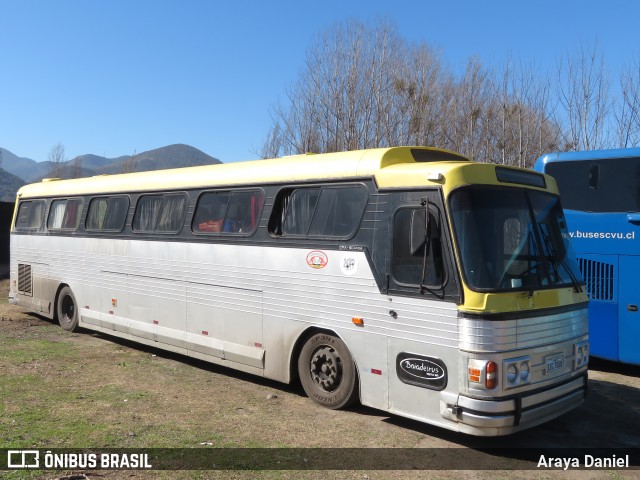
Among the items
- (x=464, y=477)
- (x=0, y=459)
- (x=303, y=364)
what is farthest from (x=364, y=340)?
(x=0, y=459)

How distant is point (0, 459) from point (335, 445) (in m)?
3.18

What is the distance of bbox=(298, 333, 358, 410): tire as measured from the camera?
22.6ft

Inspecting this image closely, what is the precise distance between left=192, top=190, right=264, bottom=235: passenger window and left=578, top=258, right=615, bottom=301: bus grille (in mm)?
5293

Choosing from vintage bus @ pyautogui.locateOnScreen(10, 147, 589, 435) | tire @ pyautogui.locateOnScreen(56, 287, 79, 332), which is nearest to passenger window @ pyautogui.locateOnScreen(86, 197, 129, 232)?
vintage bus @ pyautogui.locateOnScreen(10, 147, 589, 435)

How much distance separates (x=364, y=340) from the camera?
6570 mm

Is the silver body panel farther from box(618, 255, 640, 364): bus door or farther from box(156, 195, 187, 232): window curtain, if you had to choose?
box(618, 255, 640, 364): bus door

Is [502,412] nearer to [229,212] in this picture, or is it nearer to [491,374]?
[491,374]

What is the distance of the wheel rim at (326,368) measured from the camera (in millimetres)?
7020

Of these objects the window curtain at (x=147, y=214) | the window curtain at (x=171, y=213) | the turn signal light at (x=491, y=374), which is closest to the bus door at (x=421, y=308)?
the turn signal light at (x=491, y=374)

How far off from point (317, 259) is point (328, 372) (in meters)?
1.40

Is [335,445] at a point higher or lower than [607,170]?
lower

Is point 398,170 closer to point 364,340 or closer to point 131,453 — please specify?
point 364,340

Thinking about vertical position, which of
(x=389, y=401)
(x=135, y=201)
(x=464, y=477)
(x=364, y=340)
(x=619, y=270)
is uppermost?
(x=135, y=201)

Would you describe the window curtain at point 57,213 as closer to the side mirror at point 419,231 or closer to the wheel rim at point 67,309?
the wheel rim at point 67,309
